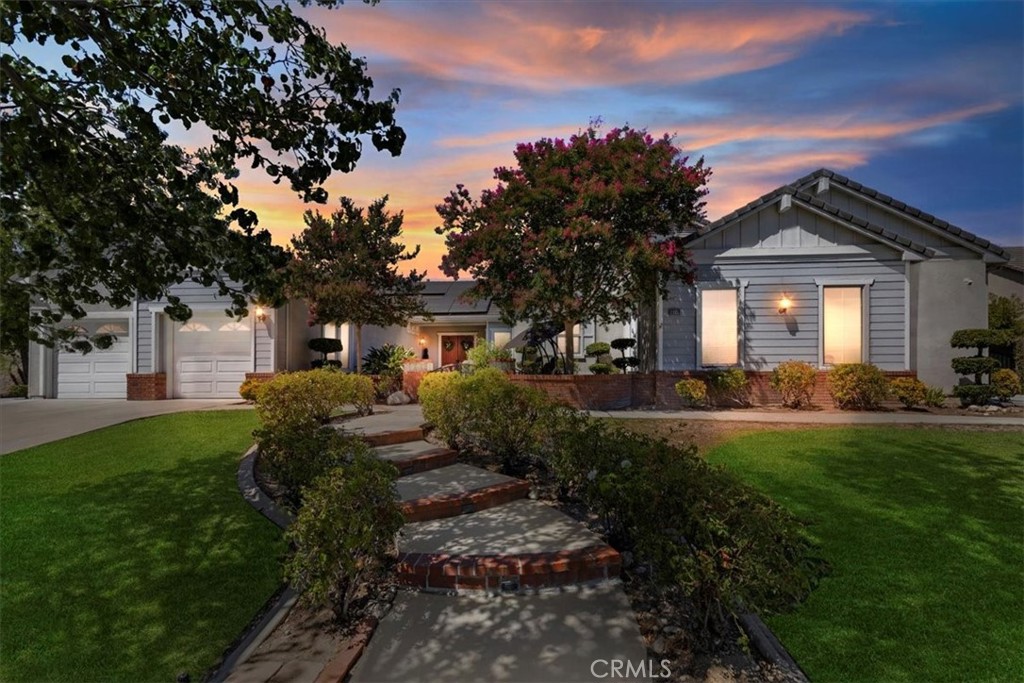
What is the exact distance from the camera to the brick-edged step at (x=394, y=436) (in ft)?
26.9

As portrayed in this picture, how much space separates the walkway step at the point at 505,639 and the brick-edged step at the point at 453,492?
1344mm

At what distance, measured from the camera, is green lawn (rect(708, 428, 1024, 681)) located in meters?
3.04

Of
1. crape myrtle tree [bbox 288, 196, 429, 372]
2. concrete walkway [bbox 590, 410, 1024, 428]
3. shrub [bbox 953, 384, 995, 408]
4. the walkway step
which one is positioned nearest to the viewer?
the walkway step

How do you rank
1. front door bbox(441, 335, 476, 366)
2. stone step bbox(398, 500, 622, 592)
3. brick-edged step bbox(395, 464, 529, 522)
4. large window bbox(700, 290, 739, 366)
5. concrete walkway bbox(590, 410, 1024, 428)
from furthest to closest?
front door bbox(441, 335, 476, 366) < large window bbox(700, 290, 739, 366) < concrete walkway bbox(590, 410, 1024, 428) < brick-edged step bbox(395, 464, 529, 522) < stone step bbox(398, 500, 622, 592)

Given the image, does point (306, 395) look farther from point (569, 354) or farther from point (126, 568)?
point (569, 354)

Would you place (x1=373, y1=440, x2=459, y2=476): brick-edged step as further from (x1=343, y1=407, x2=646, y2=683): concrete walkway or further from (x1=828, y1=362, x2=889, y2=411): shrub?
(x1=828, y1=362, x2=889, y2=411): shrub

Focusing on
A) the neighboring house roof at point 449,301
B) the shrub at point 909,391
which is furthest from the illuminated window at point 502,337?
the shrub at point 909,391

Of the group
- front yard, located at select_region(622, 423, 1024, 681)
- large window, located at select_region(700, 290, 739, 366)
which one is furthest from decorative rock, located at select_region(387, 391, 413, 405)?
front yard, located at select_region(622, 423, 1024, 681)

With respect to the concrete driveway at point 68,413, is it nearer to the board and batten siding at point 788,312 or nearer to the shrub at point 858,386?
the board and batten siding at point 788,312

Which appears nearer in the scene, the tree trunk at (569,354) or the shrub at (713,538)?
the shrub at (713,538)

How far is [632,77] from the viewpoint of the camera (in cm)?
781

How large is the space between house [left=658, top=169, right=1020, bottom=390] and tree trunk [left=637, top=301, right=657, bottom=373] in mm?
479

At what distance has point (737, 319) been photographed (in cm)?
1360

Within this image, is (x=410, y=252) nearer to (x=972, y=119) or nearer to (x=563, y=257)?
(x=563, y=257)
